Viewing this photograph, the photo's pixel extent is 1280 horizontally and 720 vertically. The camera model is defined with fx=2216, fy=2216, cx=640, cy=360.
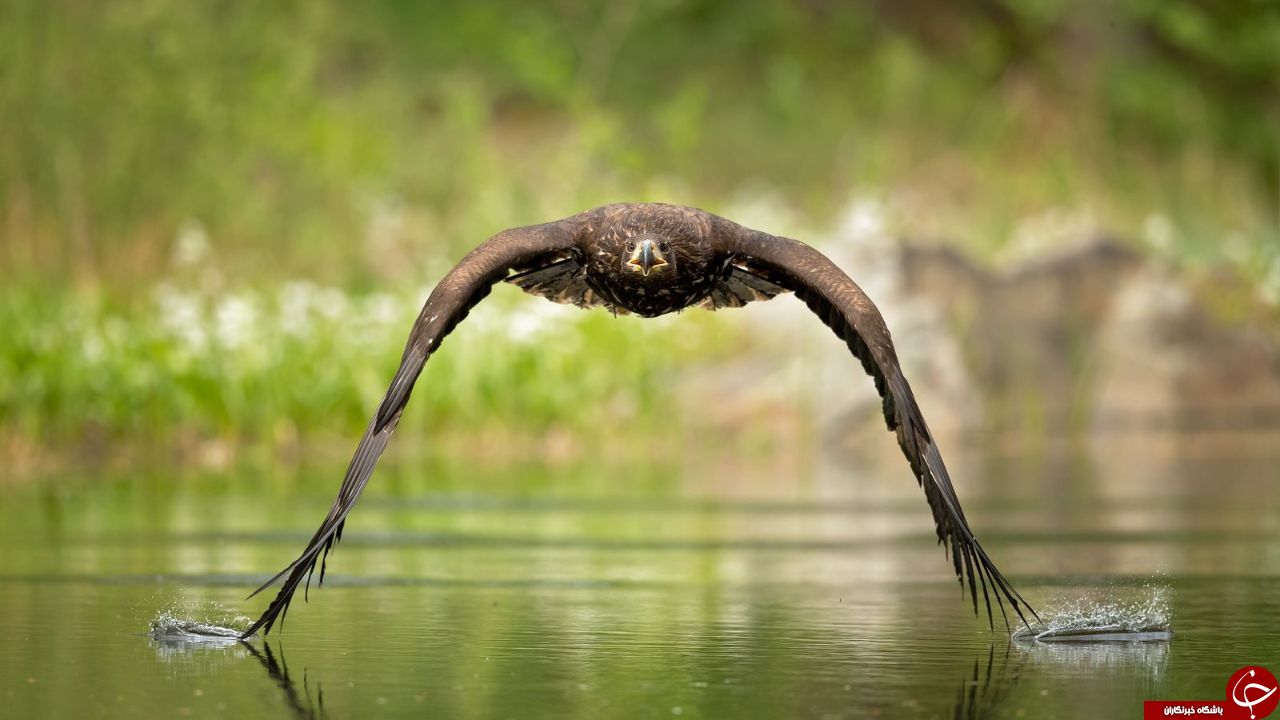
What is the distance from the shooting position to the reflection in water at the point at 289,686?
6367 mm

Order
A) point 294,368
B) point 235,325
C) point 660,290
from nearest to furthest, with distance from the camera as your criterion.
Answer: point 660,290 < point 235,325 < point 294,368

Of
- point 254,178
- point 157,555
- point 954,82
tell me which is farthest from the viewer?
point 954,82

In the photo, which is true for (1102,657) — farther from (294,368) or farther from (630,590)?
(294,368)

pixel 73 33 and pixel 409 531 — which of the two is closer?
pixel 409 531

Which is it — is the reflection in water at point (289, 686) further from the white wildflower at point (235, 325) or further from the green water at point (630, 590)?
the white wildflower at point (235, 325)

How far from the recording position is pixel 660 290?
966cm

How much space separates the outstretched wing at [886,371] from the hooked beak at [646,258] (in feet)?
1.36

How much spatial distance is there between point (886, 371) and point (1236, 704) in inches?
71.3

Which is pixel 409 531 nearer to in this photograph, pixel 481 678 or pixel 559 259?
pixel 559 259

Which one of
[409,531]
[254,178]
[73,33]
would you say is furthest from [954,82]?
[409,531]

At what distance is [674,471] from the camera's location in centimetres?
1549

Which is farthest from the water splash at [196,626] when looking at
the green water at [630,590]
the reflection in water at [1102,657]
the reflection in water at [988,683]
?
the reflection in water at [1102,657]

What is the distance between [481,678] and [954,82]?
24.8m

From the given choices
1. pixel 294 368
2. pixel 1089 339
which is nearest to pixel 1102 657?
pixel 294 368
